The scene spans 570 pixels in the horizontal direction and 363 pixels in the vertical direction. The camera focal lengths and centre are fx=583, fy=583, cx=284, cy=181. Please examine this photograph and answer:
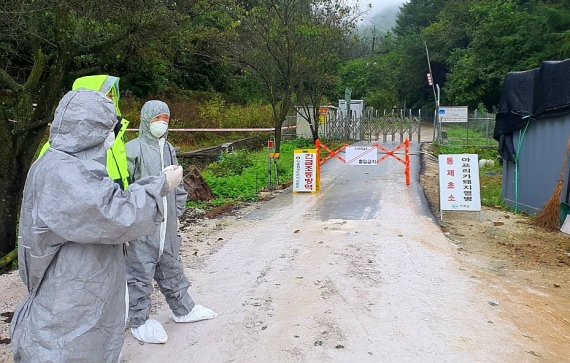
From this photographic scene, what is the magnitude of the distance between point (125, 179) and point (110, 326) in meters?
0.86

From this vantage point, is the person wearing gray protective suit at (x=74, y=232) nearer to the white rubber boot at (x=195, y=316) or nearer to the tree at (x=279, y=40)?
the white rubber boot at (x=195, y=316)

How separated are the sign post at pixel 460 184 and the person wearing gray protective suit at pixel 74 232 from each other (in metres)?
7.26

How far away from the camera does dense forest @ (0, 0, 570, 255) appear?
286 inches

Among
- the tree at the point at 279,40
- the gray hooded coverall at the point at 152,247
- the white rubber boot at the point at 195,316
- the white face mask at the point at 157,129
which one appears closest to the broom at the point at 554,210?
the white rubber boot at the point at 195,316

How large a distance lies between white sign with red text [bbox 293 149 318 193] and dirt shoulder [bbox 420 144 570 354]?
2.64m

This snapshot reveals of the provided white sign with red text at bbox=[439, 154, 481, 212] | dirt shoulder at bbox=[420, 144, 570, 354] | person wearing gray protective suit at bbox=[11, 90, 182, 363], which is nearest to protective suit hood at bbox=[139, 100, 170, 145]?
person wearing gray protective suit at bbox=[11, 90, 182, 363]

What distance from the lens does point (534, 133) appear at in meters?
9.98

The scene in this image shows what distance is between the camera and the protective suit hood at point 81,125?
98.5 inches

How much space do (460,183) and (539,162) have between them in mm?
1629

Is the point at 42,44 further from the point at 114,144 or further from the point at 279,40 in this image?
the point at 279,40

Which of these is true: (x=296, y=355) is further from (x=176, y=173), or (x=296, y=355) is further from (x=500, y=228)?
(x=500, y=228)

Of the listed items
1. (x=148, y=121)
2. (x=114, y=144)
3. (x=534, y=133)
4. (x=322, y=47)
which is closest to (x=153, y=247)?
(x=148, y=121)

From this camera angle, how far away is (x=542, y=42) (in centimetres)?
3362

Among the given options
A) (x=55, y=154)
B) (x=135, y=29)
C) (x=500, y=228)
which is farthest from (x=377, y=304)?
(x=135, y=29)
